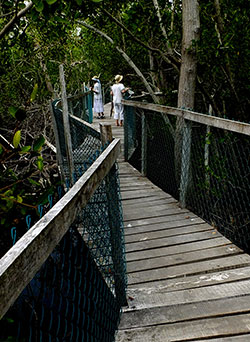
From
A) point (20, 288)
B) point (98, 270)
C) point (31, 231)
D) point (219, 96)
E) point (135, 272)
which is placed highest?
point (219, 96)

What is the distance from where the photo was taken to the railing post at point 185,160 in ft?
14.9

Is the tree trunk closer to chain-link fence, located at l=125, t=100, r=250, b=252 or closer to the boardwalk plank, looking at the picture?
chain-link fence, located at l=125, t=100, r=250, b=252

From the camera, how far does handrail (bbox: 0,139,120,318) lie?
2.93 feet

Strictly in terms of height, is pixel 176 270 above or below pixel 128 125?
below

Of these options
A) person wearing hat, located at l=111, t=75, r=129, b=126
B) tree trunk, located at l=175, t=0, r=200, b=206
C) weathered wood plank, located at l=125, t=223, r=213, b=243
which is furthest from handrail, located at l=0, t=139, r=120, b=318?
person wearing hat, located at l=111, t=75, r=129, b=126

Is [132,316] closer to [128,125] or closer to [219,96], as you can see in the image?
[128,125]

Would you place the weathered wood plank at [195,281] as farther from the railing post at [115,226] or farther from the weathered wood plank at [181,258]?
the railing post at [115,226]

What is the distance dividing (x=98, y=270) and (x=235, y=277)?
53.2 inches

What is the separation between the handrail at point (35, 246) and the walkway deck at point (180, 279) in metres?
1.32

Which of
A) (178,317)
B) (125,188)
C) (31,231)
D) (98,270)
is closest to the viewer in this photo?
(31,231)

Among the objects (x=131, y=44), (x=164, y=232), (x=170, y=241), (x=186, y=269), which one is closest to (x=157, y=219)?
(x=164, y=232)

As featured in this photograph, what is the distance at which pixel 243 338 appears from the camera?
220 centimetres

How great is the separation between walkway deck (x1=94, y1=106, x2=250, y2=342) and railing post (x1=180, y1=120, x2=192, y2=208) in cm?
24

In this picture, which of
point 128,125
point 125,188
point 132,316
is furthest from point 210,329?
point 128,125
